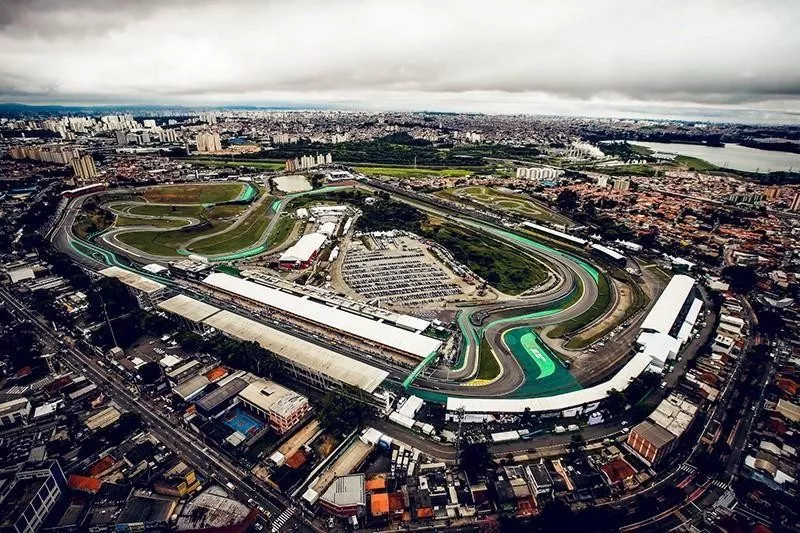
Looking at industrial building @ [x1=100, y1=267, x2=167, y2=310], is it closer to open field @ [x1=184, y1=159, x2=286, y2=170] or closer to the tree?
the tree

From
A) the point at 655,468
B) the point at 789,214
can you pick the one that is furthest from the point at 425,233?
the point at 789,214

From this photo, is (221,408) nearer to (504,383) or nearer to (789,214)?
(504,383)

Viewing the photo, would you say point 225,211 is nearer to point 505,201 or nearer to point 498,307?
point 498,307

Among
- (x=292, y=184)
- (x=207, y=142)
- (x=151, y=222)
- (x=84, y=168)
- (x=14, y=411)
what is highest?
(x=207, y=142)

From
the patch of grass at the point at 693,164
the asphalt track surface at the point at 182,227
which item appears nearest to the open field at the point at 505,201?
the asphalt track surface at the point at 182,227

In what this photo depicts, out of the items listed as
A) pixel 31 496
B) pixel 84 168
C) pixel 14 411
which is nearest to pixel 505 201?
pixel 14 411
